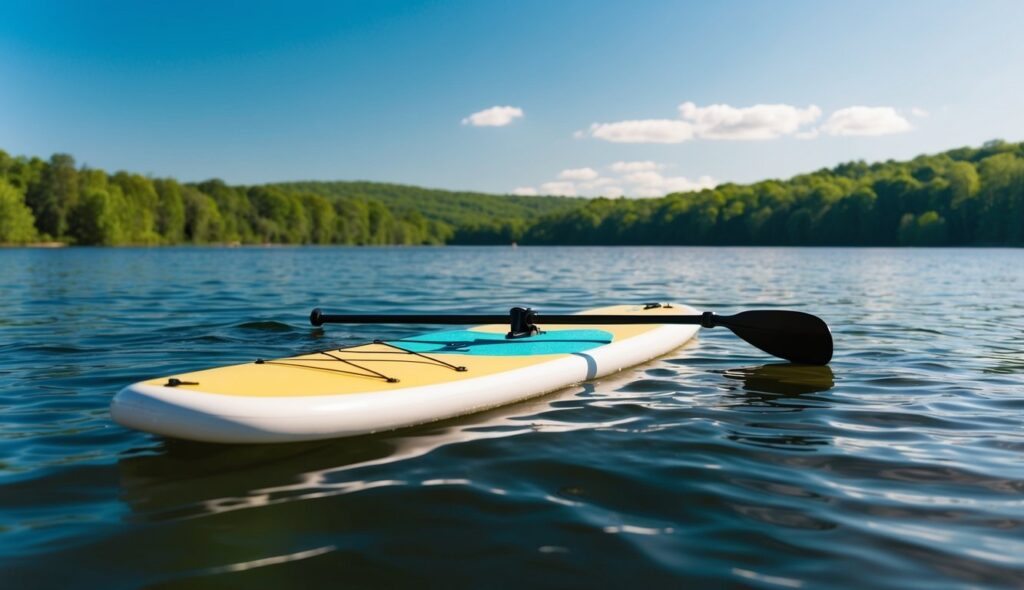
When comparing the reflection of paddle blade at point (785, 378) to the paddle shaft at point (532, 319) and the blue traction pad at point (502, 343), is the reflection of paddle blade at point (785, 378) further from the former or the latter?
the blue traction pad at point (502, 343)

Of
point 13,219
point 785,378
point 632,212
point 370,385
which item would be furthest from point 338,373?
point 632,212

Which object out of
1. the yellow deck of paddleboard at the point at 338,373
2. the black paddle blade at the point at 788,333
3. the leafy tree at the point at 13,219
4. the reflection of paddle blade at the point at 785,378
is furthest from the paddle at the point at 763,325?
the leafy tree at the point at 13,219

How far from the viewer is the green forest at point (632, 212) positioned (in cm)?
7400

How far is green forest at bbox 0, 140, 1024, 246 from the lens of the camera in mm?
74000

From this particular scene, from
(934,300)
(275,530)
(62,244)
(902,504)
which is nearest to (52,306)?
(275,530)

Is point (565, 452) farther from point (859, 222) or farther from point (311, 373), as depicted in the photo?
point (859, 222)

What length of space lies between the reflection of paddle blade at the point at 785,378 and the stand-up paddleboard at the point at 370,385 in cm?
105

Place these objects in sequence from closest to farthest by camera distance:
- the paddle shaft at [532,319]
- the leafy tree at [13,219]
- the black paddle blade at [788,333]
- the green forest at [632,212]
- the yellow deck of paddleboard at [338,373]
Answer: the yellow deck of paddleboard at [338,373] → the paddle shaft at [532,319] → the black paddle blade at [788,333] → the leafy tree at [13,219] → the green forest at [632,212]

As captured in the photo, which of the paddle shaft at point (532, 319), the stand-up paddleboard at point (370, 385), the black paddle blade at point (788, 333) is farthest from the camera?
the black paddle blade at point (788, 333)

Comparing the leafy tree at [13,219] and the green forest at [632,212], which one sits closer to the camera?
the leafy tree at [13,219]

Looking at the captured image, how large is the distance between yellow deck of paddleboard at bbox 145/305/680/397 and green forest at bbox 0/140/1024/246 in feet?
250

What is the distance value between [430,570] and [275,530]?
80 centimetres

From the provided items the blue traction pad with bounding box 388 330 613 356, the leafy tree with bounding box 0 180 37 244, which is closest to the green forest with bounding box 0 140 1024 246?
the leafy tree with bounding box 0 180 37 244

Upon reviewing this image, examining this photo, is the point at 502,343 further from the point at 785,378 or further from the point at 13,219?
the point at 13,219
